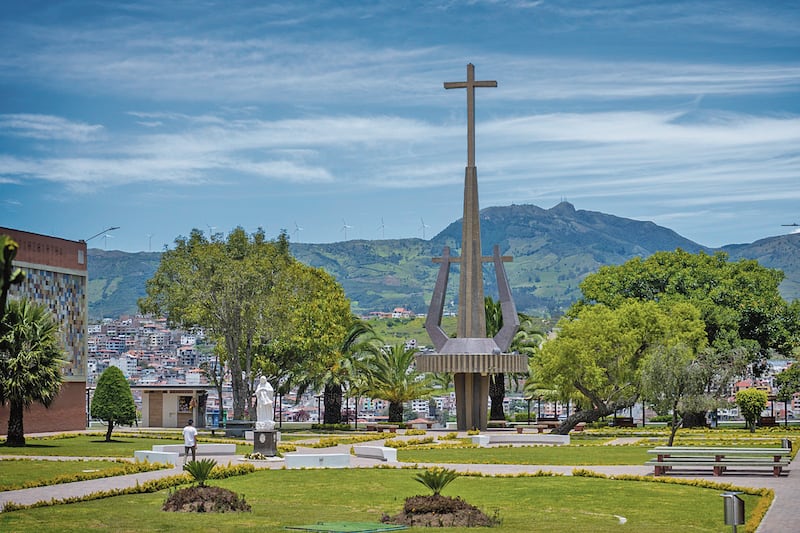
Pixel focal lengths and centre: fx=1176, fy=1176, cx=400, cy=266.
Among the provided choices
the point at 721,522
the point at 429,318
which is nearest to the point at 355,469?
the point at 721,522

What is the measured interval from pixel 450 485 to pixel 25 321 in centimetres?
2108

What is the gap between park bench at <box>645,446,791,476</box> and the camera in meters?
29.1

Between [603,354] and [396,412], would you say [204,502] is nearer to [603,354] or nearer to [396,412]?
[603,354]

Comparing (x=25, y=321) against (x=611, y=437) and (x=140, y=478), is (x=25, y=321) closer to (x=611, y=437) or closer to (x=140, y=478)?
(x=140, y=478)

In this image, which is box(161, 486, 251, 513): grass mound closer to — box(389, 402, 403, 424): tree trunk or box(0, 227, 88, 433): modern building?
box(0, 227, 88, 433): modern building

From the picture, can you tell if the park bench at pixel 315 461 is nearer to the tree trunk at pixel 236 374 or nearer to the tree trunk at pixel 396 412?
the tree trunk at pixel 236 374

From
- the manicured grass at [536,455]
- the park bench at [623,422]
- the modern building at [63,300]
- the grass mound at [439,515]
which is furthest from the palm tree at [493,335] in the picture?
the grass mound at [439,515]

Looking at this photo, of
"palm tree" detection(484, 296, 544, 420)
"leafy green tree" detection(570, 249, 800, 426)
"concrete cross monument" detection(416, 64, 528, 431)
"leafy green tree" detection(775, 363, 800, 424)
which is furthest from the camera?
"palm tree" detection(484, 296, 544, 420)

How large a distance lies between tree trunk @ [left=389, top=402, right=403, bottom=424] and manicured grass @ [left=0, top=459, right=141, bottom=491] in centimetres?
3322

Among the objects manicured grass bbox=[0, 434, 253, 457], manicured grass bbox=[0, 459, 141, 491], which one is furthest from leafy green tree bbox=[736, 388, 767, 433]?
manicured grass bbox=[0, 459, 141, 491]

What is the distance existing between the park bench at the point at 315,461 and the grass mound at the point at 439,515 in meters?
13.2

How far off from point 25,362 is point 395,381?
2780 centimetres

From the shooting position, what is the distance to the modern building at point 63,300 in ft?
176

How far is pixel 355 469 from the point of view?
32875 millimetres
